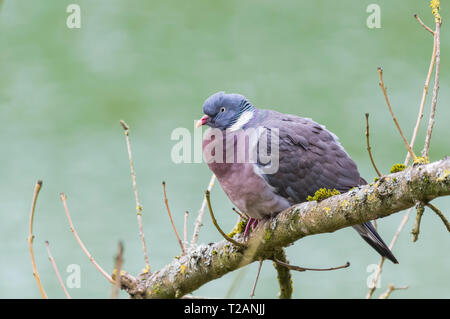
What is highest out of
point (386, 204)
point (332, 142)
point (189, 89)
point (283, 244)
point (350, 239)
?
point (189, 89)

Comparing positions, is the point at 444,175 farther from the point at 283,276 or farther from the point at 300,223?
the point at 283,276

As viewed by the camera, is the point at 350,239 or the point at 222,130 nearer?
the point at 222,130

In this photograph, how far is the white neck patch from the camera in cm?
239

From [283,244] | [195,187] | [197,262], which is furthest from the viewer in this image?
[195,187]

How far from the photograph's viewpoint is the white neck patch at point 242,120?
239 centimetres

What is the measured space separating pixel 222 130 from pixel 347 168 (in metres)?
0.46

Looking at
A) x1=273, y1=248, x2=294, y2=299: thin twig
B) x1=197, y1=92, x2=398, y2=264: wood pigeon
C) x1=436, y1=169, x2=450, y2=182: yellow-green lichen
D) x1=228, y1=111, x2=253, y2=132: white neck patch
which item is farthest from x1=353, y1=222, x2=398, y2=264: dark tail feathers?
x1=436, y1=169, x2=450, y2=182: yellow-green lichen

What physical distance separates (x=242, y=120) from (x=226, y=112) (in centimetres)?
7

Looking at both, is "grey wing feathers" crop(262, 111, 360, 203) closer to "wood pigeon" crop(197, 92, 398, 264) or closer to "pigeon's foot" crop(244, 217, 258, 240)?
"wood pigeon" crop(197, 92, 398, 264)

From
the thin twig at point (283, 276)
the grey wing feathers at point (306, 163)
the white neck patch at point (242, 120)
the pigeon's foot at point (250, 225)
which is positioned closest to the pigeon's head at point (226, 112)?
the white neck patch at point (242, 120)

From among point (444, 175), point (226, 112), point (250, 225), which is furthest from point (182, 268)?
point (444, 175)

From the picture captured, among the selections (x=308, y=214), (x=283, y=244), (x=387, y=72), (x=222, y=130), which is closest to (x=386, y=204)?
(x=308, y=214)
